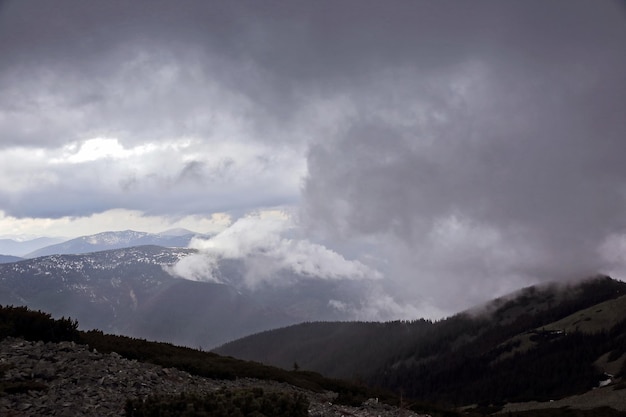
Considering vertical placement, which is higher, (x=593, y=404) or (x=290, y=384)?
(x=290, y=384)

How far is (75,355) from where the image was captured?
24.5m

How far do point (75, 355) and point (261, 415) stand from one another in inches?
500

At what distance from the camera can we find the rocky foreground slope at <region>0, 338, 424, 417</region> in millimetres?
18484

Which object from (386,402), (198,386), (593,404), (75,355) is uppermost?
(75,355)

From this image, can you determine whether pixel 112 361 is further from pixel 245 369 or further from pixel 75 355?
pixel 245 369

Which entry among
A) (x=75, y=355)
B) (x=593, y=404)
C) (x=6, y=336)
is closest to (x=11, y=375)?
(x=75, y=355)

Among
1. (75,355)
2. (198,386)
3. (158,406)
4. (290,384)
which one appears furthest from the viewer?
(290,384)

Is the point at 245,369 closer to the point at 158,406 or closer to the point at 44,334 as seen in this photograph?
the point at 44,334

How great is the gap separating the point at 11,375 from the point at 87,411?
4.85m

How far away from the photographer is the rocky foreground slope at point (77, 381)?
60.6 feet

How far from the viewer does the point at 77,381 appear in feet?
70.0

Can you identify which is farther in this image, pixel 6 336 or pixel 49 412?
pixel 6 336

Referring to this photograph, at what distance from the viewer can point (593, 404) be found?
89.4m

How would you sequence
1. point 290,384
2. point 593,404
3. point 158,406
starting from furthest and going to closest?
point 593,404 → point 290,384 → point 158,406
